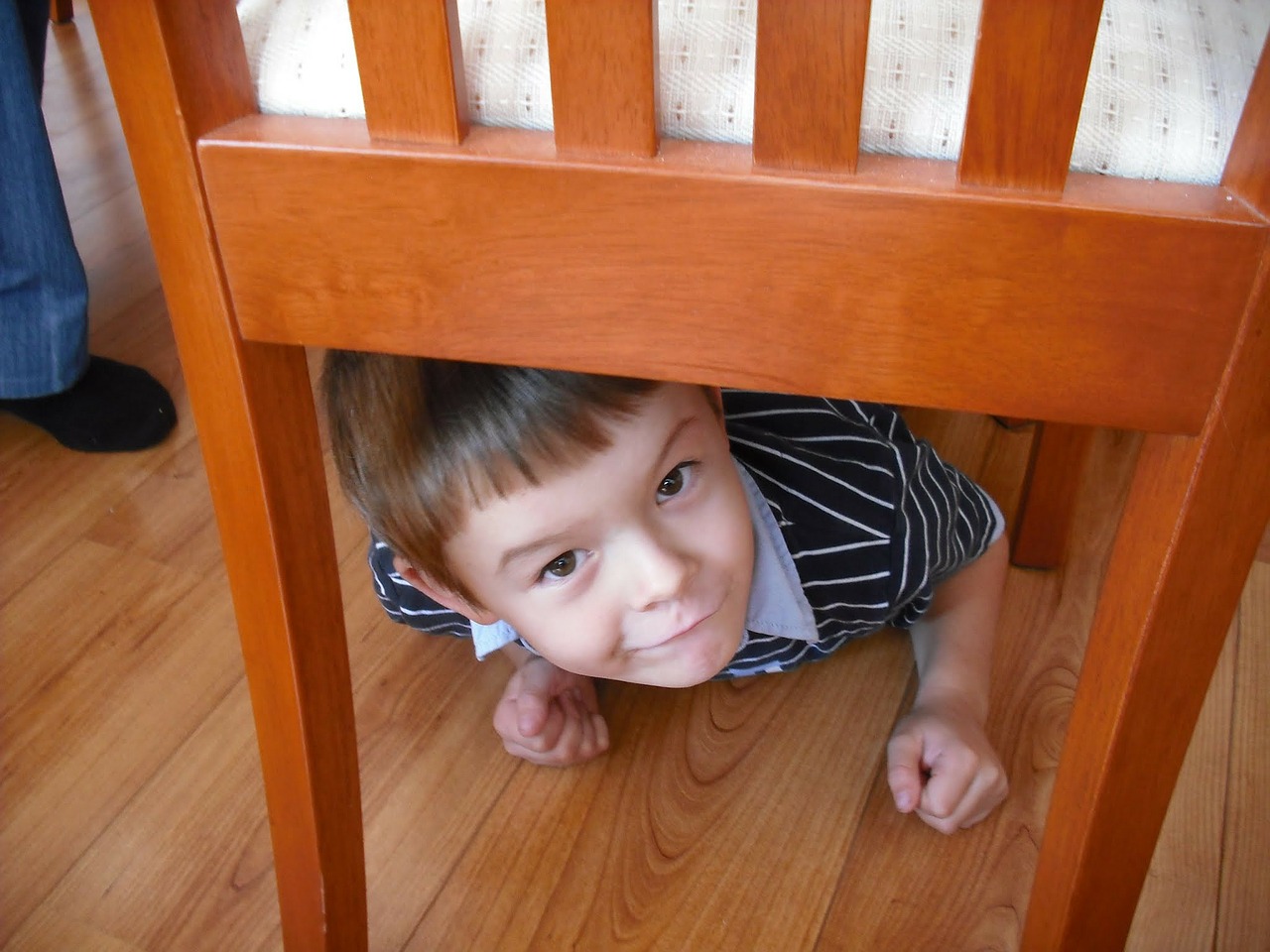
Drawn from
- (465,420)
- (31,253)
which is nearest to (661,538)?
(465,420)

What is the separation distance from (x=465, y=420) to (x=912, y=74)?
0.30 meters

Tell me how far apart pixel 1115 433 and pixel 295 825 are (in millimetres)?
889

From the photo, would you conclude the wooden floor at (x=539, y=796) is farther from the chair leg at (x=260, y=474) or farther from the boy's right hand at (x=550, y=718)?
the chair leg at (x=260, y=474)

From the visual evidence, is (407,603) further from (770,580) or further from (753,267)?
(753,267)

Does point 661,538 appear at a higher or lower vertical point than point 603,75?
lower

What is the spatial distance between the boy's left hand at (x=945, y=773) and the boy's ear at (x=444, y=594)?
12.1 inches

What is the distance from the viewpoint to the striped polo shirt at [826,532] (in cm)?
86

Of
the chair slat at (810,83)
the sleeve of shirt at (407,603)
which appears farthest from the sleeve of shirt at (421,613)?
the chair slat at (810,83)

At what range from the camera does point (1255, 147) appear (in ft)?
1.37

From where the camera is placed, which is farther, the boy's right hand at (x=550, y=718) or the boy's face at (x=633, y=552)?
the boy's right hand at (x=550, y=718)

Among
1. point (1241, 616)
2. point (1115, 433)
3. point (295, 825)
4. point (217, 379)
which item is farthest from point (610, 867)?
point (1115, 433)

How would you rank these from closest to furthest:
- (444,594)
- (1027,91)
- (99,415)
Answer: (1027,91), (444,594), (99,415)

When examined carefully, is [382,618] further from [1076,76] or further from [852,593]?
[1076,76]

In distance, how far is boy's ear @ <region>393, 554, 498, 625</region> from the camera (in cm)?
77
